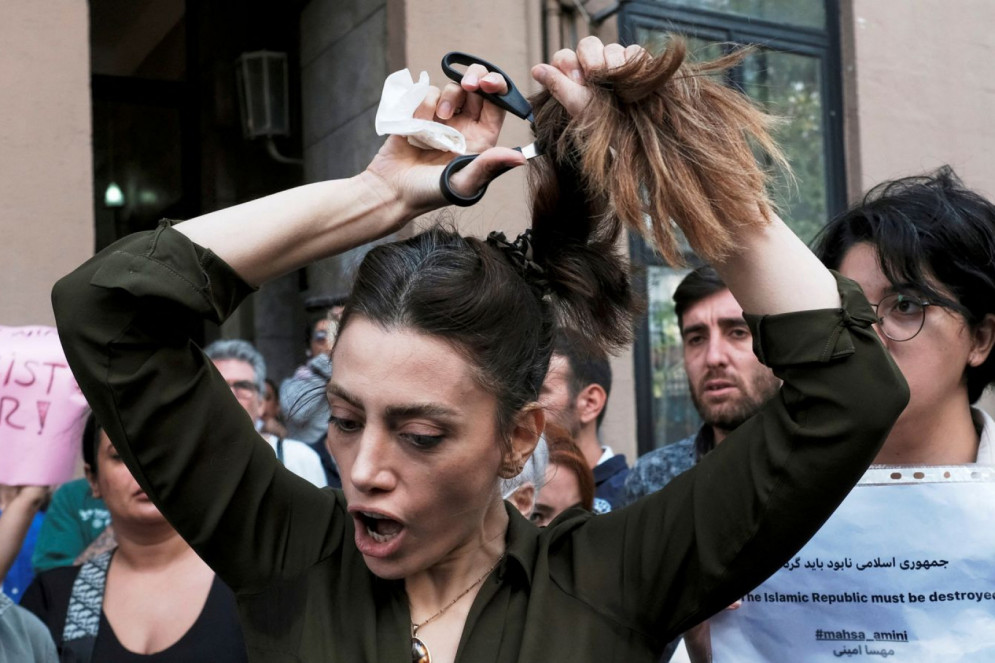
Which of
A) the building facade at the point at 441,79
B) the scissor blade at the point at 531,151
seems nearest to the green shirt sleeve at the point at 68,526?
the building facade at the point at 441,79

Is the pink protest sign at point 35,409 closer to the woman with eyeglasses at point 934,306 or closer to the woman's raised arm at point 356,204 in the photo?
the woman's raised arm at point 356,204

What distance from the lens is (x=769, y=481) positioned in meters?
1.53

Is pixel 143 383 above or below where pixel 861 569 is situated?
above

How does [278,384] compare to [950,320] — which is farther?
[278,384]

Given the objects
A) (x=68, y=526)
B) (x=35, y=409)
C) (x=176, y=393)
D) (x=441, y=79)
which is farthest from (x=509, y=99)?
(x=441, y=79)

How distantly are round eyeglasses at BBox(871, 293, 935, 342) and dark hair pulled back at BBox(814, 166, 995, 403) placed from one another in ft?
0.07

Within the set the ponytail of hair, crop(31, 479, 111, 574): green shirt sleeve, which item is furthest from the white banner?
crop(31, 479, 111, 574): green shirt sleeve

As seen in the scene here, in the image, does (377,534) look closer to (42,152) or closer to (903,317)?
(903,317)

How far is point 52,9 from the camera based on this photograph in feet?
15.4

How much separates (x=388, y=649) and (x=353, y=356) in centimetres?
41

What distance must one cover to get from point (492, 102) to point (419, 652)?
32.1 inches

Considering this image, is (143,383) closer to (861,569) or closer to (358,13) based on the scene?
(861,569)

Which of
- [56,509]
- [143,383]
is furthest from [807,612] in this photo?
[56,509]

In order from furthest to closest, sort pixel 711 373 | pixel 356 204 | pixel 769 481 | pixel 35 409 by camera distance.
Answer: pixel 711 373 < pixel 35 409 < pixel 356 204 < pixel 769 481
